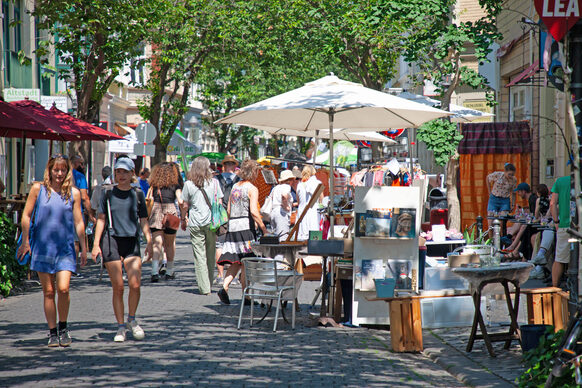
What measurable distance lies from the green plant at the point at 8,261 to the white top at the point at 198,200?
8.95ft

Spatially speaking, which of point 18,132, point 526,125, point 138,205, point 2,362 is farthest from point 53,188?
point 526,125

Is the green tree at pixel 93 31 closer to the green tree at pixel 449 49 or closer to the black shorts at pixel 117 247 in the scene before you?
the green tree at pixel 449 49

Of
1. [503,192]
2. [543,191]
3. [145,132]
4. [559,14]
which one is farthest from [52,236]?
[145,132]

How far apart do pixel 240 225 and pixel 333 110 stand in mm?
2147

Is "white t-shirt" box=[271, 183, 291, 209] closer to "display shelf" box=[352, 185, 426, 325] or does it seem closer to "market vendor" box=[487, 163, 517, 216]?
"display shelf" box=[352, 185, 426, 325]

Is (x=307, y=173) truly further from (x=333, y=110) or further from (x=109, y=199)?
(x=109, y=199)

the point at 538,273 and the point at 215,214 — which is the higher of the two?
the point at 215,214

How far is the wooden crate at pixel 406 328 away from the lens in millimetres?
8711

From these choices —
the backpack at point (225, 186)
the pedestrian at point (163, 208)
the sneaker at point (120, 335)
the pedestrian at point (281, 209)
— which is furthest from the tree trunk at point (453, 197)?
the sneaker at point (120, 335)

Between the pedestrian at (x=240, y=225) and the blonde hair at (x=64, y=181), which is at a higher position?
the blonde hair at (x=64, y=181)

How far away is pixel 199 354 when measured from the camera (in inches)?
329

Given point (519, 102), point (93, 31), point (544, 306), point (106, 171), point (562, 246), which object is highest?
point (93, 31)

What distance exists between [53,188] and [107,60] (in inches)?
415

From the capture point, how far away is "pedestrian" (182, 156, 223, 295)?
13.1 meters
